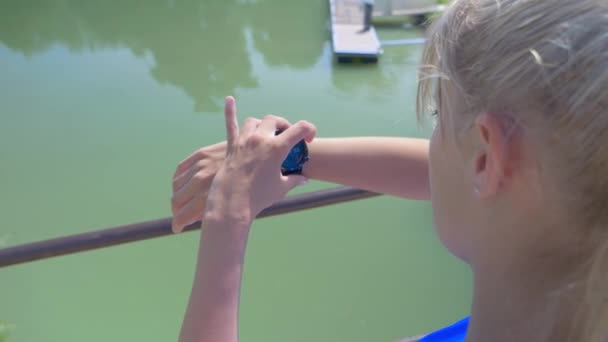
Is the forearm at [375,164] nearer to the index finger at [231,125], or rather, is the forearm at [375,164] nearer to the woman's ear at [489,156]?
the index finger at [231,125]

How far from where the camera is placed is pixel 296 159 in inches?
31.3

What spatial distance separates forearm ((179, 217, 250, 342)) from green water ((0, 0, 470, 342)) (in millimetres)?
3260

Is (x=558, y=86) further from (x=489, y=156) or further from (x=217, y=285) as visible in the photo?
(x=217, y=285)

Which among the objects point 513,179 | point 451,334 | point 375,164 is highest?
point 513,179

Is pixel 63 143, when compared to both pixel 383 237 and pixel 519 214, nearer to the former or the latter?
pixel 383 237

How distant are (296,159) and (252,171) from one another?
0.17 metres

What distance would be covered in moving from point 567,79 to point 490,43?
2.7 inches

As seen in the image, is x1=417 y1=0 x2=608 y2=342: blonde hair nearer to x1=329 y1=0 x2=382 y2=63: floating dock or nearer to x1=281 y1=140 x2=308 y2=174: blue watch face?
x1=281 y1=140 x2=308 y2=174: blue watch face

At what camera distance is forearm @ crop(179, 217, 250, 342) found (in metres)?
0.54

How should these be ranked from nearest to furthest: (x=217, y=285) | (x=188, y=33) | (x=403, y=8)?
(x=217, y=285), (x=188, y=33), (x=403, y=8)

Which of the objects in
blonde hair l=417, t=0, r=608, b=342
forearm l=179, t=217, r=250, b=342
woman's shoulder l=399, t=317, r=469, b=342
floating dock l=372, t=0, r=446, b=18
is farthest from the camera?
floating dock l=372, t=0, r=446, b=18

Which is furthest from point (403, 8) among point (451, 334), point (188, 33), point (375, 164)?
point (451, 334)

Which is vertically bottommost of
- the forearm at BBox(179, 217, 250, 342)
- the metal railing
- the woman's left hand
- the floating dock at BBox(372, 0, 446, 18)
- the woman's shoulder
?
the floating dock at BBox(372, 0, 446, 18)

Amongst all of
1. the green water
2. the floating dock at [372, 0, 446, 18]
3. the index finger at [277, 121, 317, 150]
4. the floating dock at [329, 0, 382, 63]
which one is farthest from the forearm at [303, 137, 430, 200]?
the floating dock at [372, 0, 446, 18]
